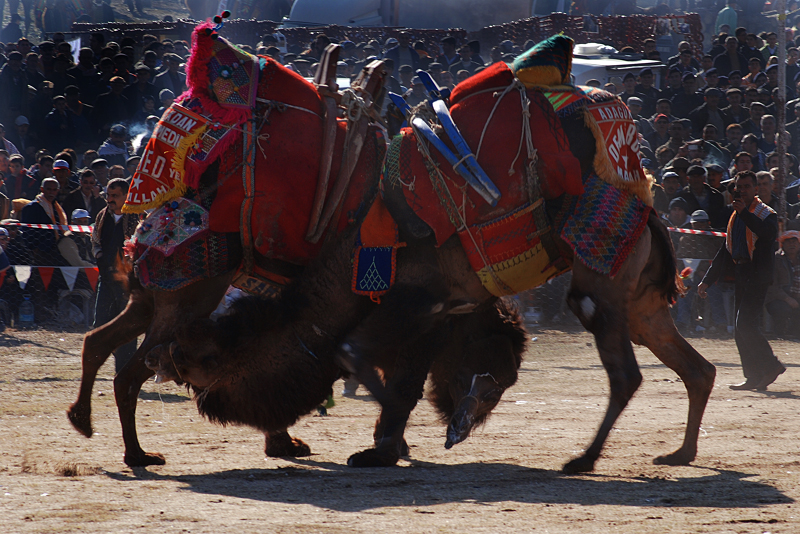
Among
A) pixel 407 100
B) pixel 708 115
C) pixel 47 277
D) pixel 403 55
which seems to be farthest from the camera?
pixel 403 55

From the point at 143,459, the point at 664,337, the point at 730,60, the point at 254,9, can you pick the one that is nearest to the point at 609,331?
the point at 664,337

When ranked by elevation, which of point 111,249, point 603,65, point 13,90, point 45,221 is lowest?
point 45,221

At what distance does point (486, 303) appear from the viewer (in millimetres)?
5477

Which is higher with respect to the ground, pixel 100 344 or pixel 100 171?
pixel 100 171

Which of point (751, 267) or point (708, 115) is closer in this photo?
point (751, 267)

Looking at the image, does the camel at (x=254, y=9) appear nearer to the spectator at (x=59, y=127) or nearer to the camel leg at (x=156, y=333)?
the spectator at (x=59, y=127)

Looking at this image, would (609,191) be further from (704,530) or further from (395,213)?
(704,530)

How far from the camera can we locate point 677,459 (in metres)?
5.10

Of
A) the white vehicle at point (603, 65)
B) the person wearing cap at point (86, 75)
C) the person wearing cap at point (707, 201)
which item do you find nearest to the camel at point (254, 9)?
the person wearing cap at point (86, 75)

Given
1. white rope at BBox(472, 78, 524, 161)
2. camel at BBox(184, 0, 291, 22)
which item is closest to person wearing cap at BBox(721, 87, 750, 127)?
white rope at BBox(472, 78, 524, 161)

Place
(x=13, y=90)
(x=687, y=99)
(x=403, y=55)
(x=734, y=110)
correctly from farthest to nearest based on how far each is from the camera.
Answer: (x=403, y=55)
(x=687, y=99)
(x=734, y=110)
(x=13, y=90)

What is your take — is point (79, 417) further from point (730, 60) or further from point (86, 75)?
point (730, 60)

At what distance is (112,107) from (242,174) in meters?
9.50

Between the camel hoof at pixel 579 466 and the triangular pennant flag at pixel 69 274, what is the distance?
806 centimetres
